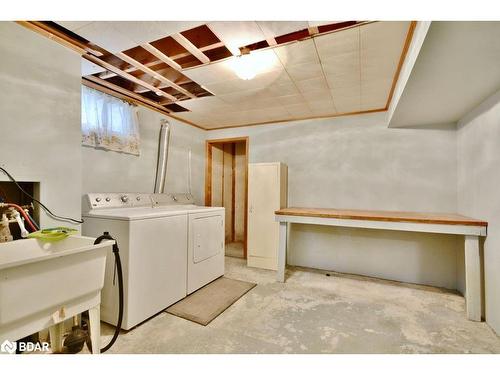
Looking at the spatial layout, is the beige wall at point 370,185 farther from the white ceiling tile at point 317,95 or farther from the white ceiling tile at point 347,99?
the white ceiling tile at point 317,95

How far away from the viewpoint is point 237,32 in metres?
1.65

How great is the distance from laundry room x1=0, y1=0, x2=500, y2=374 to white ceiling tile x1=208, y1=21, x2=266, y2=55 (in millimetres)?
14

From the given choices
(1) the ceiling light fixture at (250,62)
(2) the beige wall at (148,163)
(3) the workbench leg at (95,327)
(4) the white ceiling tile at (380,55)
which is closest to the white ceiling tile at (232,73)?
(1) the ceiling light fixture at (250,62)

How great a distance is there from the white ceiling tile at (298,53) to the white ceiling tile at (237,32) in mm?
222

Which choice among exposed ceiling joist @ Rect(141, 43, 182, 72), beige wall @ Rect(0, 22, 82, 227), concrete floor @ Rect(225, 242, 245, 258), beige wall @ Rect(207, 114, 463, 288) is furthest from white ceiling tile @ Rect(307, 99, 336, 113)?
concrete floor @ Rect(225, 242, 245, 258)

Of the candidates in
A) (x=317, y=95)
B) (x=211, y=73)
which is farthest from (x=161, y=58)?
(x=317, y=95)

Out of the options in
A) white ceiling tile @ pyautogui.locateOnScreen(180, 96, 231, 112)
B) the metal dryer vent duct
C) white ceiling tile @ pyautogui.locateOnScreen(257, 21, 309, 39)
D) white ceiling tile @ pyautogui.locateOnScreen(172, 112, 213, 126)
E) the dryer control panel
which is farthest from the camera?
white ceiling tile @ pyautogui.locateOnScreen(172, 112, 213, 126)

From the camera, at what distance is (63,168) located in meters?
1.74

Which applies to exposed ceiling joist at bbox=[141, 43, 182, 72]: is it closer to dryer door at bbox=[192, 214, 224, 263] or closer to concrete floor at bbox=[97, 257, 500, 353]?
dryer door at bbox=[192, 214, 224, 263]

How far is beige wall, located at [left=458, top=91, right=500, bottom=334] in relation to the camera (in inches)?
74.7

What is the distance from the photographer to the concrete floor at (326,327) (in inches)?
66.3

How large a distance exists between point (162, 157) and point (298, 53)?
2.23 meters

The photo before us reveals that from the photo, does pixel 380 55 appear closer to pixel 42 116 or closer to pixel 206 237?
pixel 206 237
